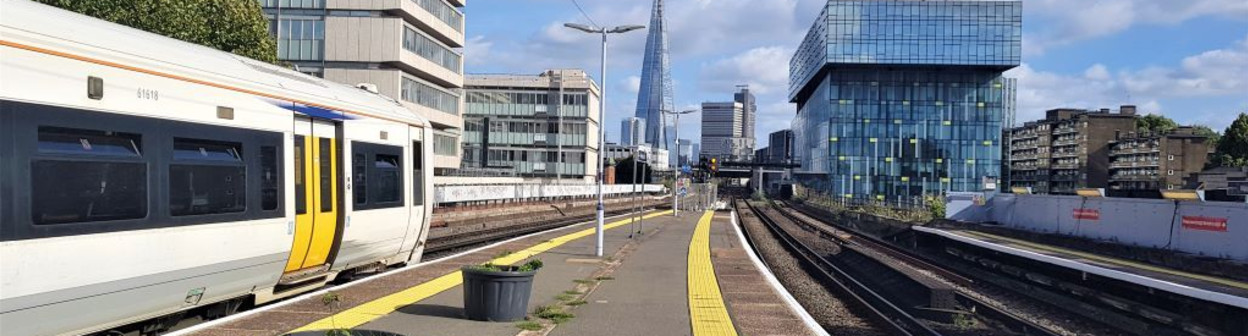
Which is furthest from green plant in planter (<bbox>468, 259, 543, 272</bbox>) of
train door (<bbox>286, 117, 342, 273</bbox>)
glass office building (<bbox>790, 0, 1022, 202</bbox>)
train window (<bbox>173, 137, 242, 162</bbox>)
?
glass office building (<bbox>790, 0, 1022, 202</bbox>)

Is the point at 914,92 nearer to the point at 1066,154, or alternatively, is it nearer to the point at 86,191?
the point at 1066,154

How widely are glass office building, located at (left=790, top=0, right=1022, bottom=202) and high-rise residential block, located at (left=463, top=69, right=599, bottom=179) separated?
31983 mm

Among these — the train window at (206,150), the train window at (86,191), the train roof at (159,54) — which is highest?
the train roof at (159,54)

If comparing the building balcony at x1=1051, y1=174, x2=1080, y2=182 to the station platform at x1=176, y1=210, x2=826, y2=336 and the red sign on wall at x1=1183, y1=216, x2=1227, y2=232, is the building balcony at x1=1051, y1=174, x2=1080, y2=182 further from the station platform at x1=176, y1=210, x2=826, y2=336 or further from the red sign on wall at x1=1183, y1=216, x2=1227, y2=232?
the station platform at x1=176, y1=210, x2=826, y2=336

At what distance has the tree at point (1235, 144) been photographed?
292 feet

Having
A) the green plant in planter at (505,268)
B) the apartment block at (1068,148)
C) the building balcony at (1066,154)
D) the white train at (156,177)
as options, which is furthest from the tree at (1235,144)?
the white train at (156,177)

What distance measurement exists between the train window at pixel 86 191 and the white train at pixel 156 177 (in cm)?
1

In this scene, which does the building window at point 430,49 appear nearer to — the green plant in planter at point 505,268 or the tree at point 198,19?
the tree at point 198,19

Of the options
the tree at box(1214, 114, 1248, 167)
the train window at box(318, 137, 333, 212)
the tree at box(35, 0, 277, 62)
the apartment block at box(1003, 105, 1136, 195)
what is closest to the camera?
the train window at box(318, 137, 333, 212)

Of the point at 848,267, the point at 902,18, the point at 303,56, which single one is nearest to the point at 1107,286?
the point at 848,267

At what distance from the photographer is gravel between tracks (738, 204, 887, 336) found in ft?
43.7

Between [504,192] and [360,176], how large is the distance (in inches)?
1293

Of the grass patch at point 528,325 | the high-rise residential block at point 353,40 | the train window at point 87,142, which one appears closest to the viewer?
the train window at point 87,142

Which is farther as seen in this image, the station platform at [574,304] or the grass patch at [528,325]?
the grass patch at [528,325]
